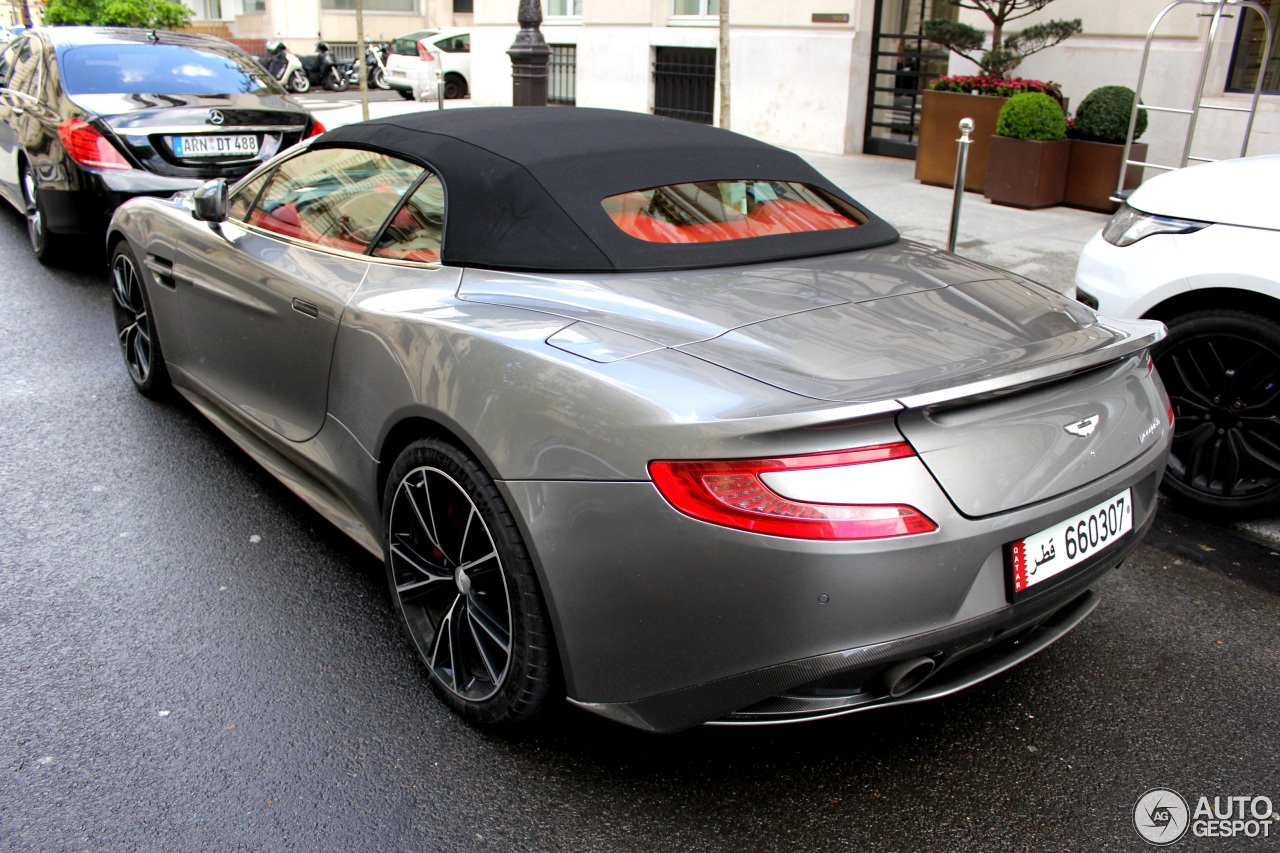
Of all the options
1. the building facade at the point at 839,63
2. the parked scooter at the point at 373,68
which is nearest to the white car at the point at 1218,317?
the building facade at the point at 839,63

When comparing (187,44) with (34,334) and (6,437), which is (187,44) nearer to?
(34,334)

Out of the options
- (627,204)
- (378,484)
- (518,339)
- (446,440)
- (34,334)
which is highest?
(627,204)

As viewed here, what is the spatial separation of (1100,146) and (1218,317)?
6.58 metres

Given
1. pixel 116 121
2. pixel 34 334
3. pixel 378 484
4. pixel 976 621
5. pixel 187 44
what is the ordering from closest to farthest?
pixel 976 621
pixel 378 484
pixel 34 334
pixel 116 121
pixel 187 44

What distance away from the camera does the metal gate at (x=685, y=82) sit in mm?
15859

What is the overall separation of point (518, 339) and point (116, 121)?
18.4ft

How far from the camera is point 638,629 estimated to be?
2.30 meters

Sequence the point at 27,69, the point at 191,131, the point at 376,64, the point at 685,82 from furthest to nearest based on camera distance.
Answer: the point at 376,64, the point at 685,82, the point at 27,69, the point at 191,131

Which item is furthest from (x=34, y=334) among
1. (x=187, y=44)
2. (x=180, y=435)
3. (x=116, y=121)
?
(x=187, y=44)

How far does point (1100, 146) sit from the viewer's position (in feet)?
32.5

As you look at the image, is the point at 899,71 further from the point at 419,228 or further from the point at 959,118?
the point at 419,228

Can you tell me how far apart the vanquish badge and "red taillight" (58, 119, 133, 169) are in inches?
252

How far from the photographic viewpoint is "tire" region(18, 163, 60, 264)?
756cm

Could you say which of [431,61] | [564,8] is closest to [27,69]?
[564,8]
